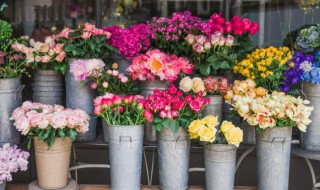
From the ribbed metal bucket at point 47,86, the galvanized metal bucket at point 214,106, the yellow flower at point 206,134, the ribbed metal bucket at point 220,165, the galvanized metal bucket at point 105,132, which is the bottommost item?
the ribbed metal bucket at point 220,165

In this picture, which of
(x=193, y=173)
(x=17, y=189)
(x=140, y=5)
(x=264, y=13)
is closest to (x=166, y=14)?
(x=140, y=5)

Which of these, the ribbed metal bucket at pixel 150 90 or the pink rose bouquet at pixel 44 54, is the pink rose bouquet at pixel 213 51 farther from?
the pink rose bouquet at pixel 44 54

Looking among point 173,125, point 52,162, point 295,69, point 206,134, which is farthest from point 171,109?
point 295,69

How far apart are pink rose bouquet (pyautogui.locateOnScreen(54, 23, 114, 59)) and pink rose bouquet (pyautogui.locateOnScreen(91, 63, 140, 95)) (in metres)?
0.13

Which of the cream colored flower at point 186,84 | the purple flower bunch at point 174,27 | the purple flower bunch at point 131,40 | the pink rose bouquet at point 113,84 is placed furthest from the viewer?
the purple flower bunch at point 174,27

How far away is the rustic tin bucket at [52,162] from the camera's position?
2066 millimetres

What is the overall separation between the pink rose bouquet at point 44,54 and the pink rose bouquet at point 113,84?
0.20 metres

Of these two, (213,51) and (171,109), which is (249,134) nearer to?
(213,51)

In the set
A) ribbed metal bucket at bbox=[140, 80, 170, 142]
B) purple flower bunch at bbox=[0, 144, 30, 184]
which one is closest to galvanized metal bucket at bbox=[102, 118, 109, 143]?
ribbed metal bucket at bbox=[140, 80, 170, 142]

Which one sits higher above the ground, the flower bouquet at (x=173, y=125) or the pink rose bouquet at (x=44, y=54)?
the pink rose bouquet at (x=44, y=54)

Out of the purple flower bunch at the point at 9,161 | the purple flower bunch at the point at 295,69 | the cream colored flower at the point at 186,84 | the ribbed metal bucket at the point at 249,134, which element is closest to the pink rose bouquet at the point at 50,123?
the purple flower bunch at the point at 9,161

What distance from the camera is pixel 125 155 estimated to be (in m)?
2.05

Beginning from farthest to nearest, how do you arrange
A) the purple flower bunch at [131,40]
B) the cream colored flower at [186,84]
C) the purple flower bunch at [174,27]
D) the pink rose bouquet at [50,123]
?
the purple flower bunch at [174,27] < the purple flower bunch at [131,40] < the cream colored flower at [186,84] < the pink rose bouquet at [50,123]

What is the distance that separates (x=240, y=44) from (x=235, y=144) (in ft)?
2.09
